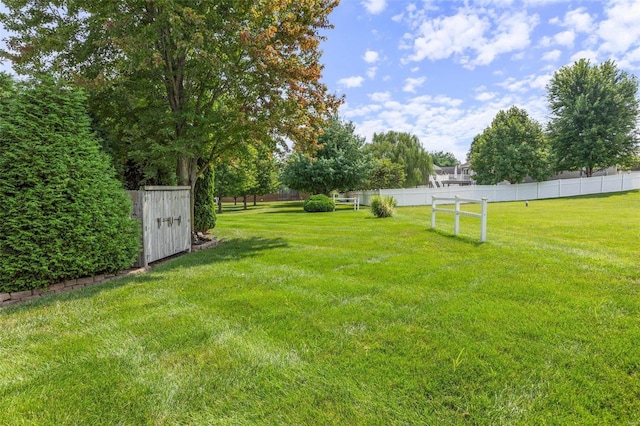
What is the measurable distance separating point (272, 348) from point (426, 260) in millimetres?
3581

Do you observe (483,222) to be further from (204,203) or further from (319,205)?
(319,205)

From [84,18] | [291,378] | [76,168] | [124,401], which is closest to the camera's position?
[124,401]

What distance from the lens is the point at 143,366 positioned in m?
2.44

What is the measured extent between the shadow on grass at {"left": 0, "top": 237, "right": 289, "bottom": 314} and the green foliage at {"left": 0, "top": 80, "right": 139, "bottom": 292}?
0.34m

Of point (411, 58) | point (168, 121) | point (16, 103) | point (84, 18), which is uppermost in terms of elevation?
point (411, 58)

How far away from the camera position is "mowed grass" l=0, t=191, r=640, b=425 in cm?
195

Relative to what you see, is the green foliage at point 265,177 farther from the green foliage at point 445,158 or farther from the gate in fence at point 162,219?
the green foliage at point 445,158

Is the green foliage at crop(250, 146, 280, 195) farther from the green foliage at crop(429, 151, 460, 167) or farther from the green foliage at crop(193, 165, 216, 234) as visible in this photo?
the green foliage at crop(429, 151, 460, 167)

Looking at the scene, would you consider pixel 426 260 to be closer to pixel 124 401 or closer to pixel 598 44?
pixel 124 401

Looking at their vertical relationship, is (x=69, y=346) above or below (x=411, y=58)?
below

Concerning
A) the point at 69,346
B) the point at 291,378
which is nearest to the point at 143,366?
the point at 69,346

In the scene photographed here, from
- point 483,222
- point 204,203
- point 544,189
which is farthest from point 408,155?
point 483,222

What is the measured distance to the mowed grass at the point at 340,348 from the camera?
1.95 metres

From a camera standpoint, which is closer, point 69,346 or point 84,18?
point 69,346
